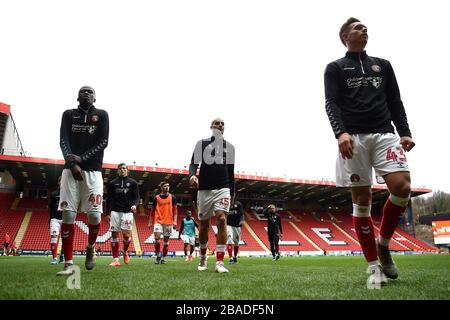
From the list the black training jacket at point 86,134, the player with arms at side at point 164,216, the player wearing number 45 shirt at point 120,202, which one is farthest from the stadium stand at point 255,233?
the black training jacket at point 86,134

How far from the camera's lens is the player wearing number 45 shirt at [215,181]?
17.7ft

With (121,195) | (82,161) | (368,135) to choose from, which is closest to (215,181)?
(82,161)

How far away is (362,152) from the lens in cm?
331

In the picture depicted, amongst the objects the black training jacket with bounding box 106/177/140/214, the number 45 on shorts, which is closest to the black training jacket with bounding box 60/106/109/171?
the number 45 on shorts

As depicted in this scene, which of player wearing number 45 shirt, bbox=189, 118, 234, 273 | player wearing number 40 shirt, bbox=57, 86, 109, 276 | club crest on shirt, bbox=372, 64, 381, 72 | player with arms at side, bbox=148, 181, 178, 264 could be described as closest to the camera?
club crest on shirt, bbox=372, 64, 381, 72

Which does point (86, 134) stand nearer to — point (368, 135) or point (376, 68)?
point (368, 135)

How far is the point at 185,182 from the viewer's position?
118 feet

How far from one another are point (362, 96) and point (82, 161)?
359 cm

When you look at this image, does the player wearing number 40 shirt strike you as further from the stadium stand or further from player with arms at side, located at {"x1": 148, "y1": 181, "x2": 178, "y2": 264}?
the stadium stand

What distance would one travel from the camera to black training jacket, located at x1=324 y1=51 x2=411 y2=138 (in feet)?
11.0

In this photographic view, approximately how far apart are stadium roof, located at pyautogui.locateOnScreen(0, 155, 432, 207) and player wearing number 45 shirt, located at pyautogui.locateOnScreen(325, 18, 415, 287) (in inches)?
855
